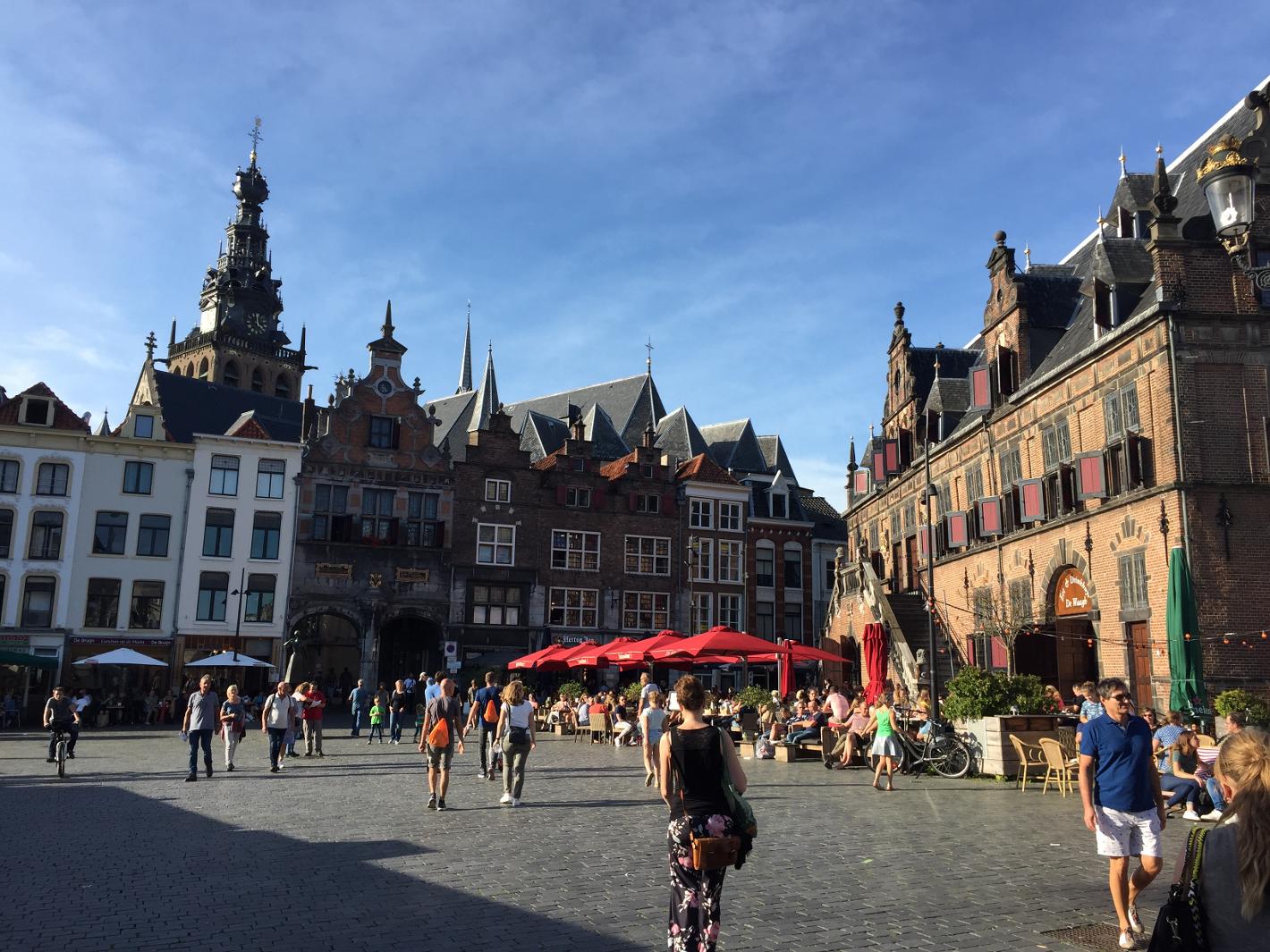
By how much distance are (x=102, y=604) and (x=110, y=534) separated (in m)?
2.72

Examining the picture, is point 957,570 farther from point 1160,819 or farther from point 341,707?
point 341,707

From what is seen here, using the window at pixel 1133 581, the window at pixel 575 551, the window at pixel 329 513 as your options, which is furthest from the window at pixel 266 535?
the window at pixel 1133 581

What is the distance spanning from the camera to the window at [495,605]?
44531 millimetres

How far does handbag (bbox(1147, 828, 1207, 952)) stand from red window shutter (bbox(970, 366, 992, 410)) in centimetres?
2634

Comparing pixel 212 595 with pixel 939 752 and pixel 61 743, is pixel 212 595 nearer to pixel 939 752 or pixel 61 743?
pixel 61 743

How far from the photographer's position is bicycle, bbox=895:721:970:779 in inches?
674

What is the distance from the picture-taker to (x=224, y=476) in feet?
135

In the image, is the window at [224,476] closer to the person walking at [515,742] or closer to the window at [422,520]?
the window at [422,520]

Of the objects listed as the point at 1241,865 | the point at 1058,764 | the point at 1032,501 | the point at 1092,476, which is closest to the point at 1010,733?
the point at 1058,764

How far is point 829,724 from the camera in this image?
20484 millimetres

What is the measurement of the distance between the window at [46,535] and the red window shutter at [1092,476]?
1398 inches

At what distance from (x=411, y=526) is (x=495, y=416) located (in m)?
6.45

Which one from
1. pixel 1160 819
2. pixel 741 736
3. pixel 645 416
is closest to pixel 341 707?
pixel 645 416

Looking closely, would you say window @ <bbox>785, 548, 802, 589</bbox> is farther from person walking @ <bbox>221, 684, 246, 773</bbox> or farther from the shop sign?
person walking @ <bbox>221, 684, 246, 773</bbox>
